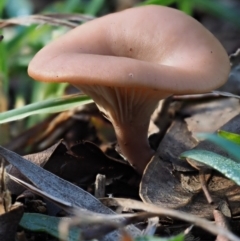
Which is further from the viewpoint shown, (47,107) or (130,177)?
(47,107)

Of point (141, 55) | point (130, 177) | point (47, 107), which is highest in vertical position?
point (141, 55)

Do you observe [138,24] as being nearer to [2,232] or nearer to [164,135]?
[164,135]

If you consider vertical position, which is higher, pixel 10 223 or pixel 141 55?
pixel 141 55

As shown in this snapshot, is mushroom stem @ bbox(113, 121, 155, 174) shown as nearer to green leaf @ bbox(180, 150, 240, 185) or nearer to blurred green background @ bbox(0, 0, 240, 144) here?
green leaf @ bbox(180, 150, 240, 185)

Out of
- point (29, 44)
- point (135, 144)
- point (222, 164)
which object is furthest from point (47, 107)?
point (29, 44)

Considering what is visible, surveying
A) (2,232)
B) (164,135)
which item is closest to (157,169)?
(164,135)

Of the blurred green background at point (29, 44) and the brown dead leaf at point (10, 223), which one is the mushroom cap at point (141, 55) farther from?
the blurred green background at point (29, 44)

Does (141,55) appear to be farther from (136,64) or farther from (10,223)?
(10,223)
